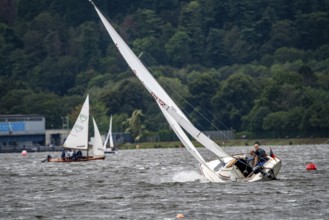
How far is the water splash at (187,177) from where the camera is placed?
66188mm

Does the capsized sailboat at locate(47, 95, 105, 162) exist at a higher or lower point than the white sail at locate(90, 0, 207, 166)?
lower

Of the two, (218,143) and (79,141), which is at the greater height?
(79,141)

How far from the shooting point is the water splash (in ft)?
217

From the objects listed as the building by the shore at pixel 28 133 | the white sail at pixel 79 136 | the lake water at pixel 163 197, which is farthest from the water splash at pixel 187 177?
the building by the shore at pixel 28 133

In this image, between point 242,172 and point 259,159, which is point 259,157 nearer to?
point 259,159

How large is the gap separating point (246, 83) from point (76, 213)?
445 feet

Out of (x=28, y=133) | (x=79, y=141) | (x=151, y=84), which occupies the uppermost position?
(x=151, y=84)

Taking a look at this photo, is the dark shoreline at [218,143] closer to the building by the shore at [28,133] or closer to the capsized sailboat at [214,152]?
the building by the shore at [28,133]

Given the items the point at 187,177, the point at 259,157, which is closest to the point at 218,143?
the point at 187,177

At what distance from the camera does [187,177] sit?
68000 mm

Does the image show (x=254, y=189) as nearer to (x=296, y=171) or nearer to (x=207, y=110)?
(x=296, y=171)

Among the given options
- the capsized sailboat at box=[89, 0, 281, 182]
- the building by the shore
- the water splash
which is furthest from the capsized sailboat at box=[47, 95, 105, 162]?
the building by the shore

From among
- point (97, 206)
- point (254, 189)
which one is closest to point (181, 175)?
point (254, 189)

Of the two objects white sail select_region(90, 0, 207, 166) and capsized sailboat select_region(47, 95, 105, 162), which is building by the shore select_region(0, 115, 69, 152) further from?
white sail select_region(90, 0, 207, 166)
